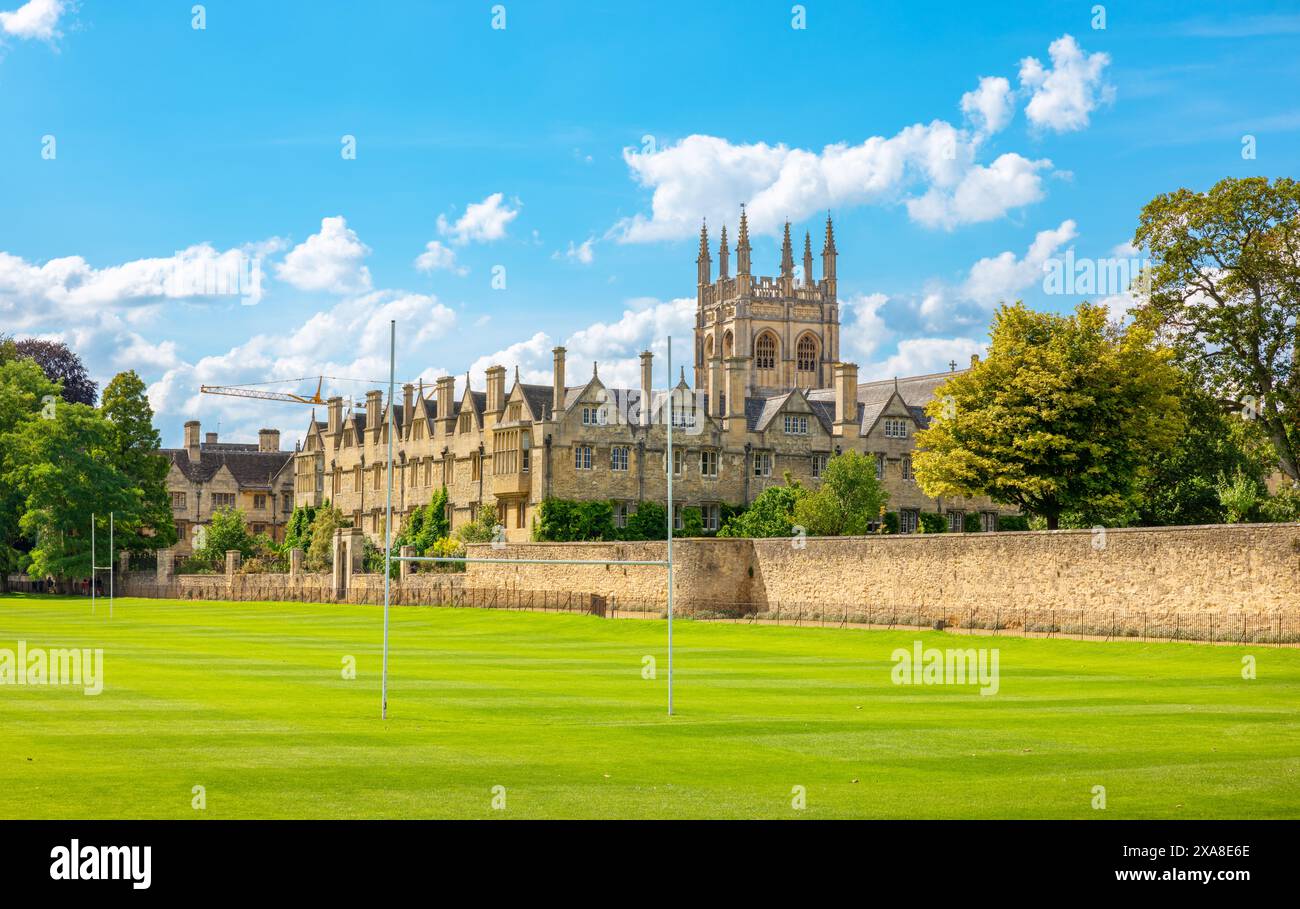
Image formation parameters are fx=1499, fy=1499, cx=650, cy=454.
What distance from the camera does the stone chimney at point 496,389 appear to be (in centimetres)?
8056

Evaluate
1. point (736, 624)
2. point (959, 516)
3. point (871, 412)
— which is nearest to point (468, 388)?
point (871, 412)

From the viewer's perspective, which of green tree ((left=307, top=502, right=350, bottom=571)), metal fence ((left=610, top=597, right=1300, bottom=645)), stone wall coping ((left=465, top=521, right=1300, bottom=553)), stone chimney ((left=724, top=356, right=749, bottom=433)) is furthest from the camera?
green tree ((left=307, top=502, right=350, bottom=571))

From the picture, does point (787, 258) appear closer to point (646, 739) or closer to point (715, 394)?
point (715, 394)

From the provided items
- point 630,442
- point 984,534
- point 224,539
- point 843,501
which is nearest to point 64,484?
point 224,539

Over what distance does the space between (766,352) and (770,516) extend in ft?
209

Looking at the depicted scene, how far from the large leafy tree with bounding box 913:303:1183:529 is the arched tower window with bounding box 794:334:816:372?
260 feet

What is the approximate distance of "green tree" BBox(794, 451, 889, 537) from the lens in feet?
227

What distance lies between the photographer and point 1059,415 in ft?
181

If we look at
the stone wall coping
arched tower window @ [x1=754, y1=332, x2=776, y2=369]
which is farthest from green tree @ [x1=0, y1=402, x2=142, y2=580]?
arched tower window @ [x1=754, y1=332, x2=776, y2=369]

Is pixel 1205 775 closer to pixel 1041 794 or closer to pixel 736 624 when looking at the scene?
pixel 1041 794

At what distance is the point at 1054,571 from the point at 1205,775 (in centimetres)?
2901

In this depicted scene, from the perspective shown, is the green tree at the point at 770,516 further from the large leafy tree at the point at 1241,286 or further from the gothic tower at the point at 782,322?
the gothic tower at the point at 782,322

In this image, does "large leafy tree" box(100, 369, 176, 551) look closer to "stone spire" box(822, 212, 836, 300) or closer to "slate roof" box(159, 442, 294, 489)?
"slate roof" box(159, 442, 294, 489)

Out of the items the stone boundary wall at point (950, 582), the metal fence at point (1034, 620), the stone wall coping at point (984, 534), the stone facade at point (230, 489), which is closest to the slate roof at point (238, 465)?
the stone facade at point (230, 489)
